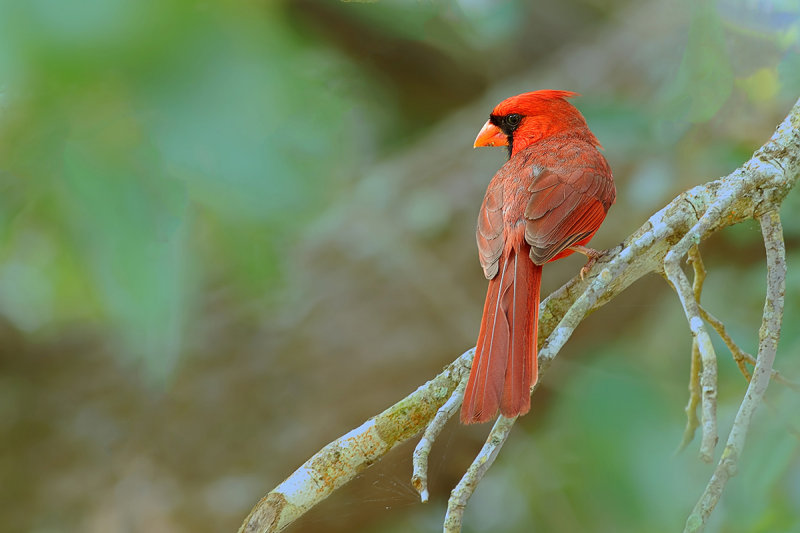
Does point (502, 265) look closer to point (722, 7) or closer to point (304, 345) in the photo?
point (722, 7)

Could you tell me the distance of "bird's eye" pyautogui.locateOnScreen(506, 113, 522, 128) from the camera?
188cm

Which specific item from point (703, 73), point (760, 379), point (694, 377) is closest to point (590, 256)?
point (694, 377)

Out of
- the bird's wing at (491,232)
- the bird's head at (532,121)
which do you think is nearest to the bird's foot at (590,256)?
the bird's wing at (491,232)

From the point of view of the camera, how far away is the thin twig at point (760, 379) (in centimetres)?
94

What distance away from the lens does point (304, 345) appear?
287cm

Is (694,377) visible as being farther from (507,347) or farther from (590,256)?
(507,347)

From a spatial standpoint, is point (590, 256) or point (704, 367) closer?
point (704, 367)

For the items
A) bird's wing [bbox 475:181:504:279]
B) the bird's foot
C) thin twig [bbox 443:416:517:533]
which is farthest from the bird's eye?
thin twig [bbox 443:416:517:533]

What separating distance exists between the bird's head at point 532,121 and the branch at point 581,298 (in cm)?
46

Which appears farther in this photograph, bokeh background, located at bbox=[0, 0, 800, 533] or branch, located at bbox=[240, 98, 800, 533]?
bokeh background, located at bbox=[0, 0, 800, 533]

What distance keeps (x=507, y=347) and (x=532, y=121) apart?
83 centimetres

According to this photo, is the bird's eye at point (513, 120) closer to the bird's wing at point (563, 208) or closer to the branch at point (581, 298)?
the bird's wing at point (563, 208)

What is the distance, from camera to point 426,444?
41.5 inches

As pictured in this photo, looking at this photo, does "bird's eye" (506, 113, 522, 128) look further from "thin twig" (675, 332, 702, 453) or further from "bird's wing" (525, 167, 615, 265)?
"thin twig" (675, 332, 702, 453)
